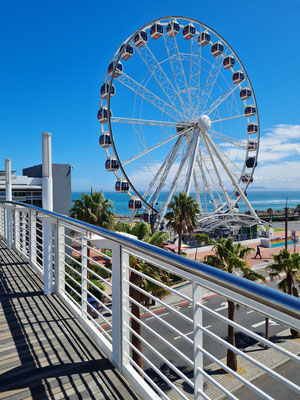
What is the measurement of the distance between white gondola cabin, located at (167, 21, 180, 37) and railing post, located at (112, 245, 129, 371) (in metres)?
26.7

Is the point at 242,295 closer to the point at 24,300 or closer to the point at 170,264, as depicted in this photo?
the point at 170,264

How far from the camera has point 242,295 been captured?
4.07 ft

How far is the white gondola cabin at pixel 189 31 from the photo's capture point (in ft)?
84.6

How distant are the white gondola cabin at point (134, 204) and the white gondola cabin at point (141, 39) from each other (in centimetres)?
1168

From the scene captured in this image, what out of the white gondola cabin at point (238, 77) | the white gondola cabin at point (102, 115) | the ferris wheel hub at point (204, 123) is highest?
the white gondola cabin at point (238, 77)

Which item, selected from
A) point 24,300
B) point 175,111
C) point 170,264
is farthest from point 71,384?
point 175,111

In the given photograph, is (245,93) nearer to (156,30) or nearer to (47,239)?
(156,30)

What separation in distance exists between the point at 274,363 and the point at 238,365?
1471 mm

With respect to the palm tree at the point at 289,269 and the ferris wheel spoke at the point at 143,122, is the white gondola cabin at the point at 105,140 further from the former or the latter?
the palm tree at the point at 289,269

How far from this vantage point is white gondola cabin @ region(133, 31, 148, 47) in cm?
2312

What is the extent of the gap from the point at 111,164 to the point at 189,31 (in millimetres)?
13301

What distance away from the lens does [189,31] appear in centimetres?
2584

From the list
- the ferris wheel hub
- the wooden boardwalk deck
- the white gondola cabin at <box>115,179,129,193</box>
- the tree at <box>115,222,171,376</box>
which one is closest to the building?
the white gondola cabin at <box>115,179,129,193</box>

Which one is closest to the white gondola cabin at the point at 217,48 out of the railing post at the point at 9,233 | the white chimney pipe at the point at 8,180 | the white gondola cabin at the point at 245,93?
the white gondola cabin at the point at 245,93
